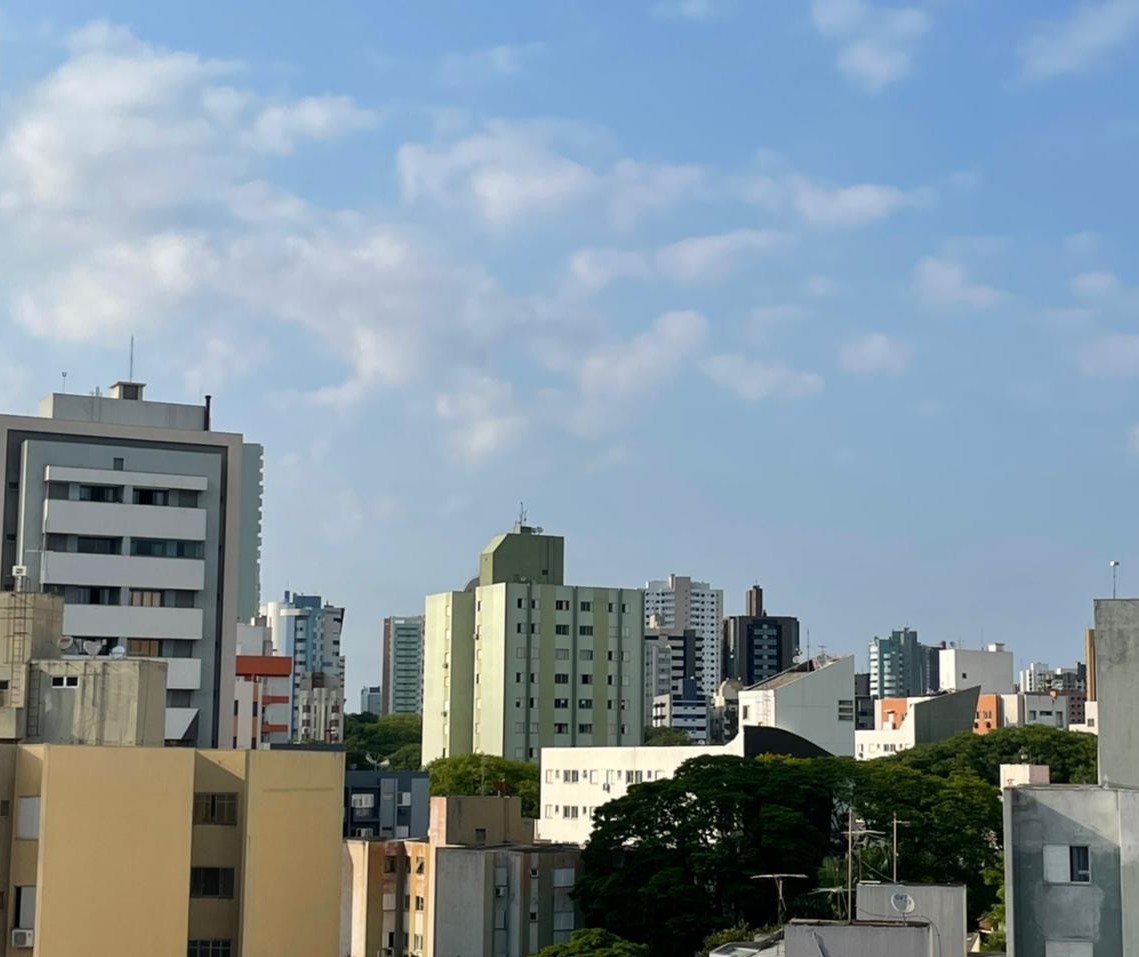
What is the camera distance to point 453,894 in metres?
76.5

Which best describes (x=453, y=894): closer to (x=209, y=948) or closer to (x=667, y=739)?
(x=209, y=948)

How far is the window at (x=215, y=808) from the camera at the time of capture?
43.7 meters

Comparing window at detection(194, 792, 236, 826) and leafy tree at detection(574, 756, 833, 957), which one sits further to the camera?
leafy tree at detection(574, 756, 833, 957)

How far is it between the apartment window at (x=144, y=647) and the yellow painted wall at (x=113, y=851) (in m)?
25.7

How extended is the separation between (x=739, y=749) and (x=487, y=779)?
27064 millimetres

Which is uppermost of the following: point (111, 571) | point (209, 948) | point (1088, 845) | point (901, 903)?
point (111, 571)

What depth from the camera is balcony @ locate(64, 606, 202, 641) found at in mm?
66500

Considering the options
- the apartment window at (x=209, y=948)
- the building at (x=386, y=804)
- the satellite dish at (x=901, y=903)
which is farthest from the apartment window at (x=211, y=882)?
the building at (x=386, y=804)

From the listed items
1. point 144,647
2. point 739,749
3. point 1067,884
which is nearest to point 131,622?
point 144,647

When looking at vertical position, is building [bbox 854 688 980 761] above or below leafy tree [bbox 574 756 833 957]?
above

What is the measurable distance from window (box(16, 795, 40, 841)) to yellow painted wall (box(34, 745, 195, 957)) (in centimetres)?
49

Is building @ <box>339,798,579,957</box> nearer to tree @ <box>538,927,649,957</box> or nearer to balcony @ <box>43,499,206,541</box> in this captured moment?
tree @ <box>538,927,649,957</box>

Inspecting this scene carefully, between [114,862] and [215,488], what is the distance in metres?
29.8

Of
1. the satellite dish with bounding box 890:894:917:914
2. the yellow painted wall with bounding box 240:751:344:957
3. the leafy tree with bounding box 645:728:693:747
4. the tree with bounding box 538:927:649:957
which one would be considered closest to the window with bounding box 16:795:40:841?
the yellow painted wall with bounding box 240:751:344:957
